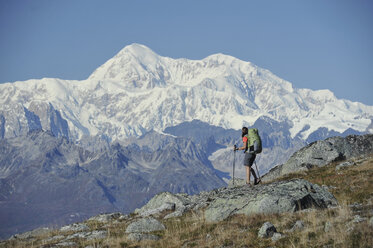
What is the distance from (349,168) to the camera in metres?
37.1

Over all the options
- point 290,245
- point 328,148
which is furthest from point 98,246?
point 328,148

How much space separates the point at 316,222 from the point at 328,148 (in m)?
28.1

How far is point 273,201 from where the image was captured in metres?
24.5

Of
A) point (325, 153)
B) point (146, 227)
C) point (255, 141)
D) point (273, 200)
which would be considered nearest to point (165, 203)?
point (255, 141)

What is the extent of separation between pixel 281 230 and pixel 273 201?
11.9 feet

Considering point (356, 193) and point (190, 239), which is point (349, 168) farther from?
point (190, 239)

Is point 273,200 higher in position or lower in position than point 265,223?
lower

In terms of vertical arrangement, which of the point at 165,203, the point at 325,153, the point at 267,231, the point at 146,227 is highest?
the point at 267,231

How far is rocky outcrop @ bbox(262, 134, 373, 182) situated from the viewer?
46969 millimetres

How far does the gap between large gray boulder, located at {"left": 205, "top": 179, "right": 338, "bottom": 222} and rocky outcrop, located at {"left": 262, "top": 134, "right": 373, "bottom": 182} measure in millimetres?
19506

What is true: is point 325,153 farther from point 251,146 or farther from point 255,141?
point 255,141

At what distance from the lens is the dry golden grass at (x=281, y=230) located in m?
18.1

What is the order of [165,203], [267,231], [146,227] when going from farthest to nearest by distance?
1. [165,203]
2. [146,227]
3. [267,231]

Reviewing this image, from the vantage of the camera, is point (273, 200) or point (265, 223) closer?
point (265, 223)
